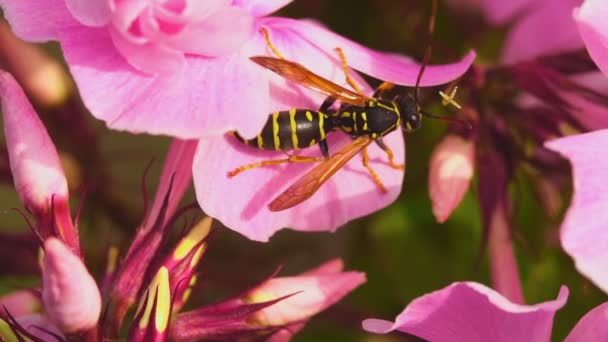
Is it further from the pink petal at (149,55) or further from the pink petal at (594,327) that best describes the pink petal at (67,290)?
the pink petal at (594,327)

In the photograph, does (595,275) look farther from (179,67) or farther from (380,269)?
(380,269)

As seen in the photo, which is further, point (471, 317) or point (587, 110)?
point (587, 110)

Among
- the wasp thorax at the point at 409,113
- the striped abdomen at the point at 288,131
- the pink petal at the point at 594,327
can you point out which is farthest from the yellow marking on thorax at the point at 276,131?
the pink petal at the point at 594,327

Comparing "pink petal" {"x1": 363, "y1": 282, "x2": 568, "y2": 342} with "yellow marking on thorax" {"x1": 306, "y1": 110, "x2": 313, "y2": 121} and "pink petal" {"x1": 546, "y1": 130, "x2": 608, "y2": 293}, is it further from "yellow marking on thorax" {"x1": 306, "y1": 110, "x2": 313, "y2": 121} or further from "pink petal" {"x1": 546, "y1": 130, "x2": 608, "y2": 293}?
"yellow marking on thorax" {"x1": 306, "y1": 110, "x2": 313, "y2": 121}

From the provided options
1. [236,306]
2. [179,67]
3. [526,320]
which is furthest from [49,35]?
[526,320]

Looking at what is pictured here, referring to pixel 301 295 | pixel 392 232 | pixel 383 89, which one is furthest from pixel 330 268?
pixel 392 232

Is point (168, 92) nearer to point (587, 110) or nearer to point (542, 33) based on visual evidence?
point (587, 110)

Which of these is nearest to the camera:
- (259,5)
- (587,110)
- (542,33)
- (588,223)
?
(588,223)
